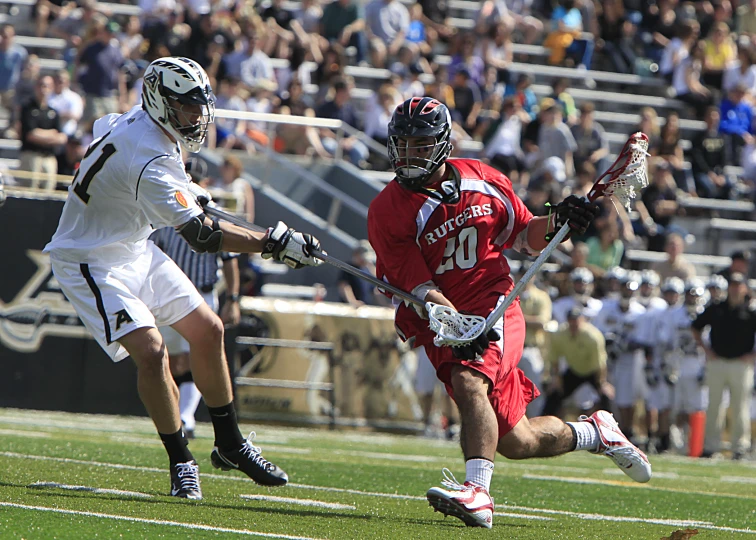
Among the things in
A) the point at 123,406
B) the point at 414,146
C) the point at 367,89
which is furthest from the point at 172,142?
the point at 367,89

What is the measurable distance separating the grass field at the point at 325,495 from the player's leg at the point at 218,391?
0.42 ft

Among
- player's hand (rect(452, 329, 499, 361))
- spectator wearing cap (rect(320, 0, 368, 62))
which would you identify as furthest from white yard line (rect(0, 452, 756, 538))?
spectator wearing cap (rect(320, 0, 368, 62))

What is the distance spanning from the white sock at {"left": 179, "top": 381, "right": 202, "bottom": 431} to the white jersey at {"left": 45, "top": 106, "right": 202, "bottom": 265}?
364 centimetres

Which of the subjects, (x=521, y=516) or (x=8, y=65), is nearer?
(x=521, y=516)

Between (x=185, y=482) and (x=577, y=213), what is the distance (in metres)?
2.05

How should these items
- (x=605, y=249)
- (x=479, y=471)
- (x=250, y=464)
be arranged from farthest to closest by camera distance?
(x=605, y=249) < (x=250, y=464) < (x=479, y=471)

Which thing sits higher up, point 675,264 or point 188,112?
point 188,112

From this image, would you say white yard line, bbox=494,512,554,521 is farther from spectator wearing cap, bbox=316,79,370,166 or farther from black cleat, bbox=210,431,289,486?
spectator wearing cap, bbox=316,79,370,166

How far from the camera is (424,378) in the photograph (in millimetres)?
12641

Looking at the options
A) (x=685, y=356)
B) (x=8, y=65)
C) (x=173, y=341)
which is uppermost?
(x=8, y=65)

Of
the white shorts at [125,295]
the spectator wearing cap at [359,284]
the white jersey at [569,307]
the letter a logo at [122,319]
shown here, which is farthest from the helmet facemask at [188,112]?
the white jersey at [569,307]

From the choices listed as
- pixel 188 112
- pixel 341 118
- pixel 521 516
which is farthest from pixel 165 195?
pixel 341 118

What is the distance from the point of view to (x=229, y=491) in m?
5.98

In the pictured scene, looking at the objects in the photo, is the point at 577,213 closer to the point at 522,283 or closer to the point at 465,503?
the point at 522,283
